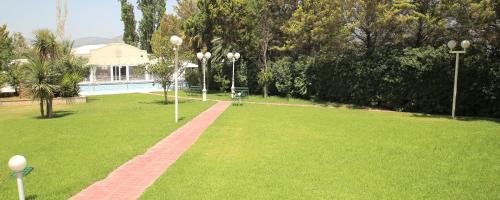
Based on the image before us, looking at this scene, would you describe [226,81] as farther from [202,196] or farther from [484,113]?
[202,196]

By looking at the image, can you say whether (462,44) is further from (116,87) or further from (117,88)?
(116,87)

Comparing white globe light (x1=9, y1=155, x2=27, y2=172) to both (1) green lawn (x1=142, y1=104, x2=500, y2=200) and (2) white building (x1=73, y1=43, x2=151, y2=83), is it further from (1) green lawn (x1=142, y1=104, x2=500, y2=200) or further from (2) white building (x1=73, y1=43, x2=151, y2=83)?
(2) white building (x1=73, y1=43, x2=151, y2=83)

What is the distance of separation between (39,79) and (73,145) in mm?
7712

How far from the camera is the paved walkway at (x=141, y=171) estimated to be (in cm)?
654

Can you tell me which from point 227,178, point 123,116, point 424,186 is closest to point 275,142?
point 227,178

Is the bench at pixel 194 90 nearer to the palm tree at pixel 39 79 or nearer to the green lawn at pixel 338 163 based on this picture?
the palm tree at pixel 39 79

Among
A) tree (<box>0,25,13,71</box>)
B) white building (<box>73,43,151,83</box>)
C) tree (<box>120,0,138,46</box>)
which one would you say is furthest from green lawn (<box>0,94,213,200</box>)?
tree (<box>120,0,138,46</box>)

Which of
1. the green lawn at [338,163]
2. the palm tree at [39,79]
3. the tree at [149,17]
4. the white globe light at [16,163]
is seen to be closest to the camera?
the white globe light at [16,163]

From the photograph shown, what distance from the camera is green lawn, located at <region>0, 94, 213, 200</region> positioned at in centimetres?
701

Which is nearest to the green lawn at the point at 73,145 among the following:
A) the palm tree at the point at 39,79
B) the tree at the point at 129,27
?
the palm tree at the point at 39,79

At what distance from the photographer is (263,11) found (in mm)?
26031

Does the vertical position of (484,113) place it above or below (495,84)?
below

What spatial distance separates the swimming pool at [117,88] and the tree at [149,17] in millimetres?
12487

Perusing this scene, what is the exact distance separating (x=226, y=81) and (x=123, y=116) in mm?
14040
